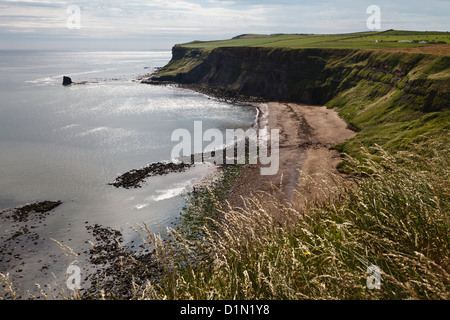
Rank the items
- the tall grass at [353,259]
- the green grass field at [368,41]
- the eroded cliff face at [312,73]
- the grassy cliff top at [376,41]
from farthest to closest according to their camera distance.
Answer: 1. the green grass field at [368,41]
2. the grassy cliff top at [376,41]
3. the eroded cliff face at [312,73]
4. the tall grass at [353,259]

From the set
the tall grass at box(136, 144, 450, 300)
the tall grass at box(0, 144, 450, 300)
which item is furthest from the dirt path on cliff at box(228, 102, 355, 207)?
the tall grass at box(136, 144, 450, 300)

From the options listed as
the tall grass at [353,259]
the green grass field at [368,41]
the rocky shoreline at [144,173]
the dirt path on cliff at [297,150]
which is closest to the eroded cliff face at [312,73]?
the dirt path on cliff at [297,150]

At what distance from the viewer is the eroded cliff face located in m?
52.7

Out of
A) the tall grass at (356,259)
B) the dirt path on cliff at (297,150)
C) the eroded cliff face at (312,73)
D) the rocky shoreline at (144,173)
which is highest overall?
the eroded cliff face at (312,73)

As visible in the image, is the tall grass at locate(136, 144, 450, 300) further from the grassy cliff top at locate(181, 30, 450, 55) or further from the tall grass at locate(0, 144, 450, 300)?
the grassy cliff top at locate(181, 30, 450, 55)

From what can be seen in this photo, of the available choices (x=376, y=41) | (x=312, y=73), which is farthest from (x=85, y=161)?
(x=376, y=41)

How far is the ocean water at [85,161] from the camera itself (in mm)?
27703

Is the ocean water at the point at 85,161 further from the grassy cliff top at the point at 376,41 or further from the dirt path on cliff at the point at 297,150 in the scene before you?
the grassy cliff top at the point at 376,41

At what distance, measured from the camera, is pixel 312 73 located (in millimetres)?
87750

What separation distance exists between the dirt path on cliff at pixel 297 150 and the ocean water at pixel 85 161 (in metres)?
6.73

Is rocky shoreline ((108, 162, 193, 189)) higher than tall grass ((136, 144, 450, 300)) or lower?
lower

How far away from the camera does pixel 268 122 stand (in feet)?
223

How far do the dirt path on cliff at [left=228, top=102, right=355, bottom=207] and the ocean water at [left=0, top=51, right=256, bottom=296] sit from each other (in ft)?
22.1

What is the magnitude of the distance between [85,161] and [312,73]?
219ft
